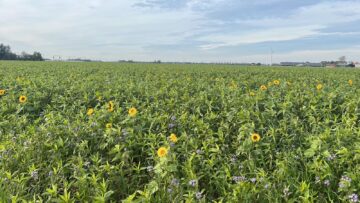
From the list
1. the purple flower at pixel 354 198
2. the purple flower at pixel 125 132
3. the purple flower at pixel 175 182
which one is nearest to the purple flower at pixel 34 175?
the purple flower at pixel 125 132

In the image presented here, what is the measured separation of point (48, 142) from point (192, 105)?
2156 millimetres

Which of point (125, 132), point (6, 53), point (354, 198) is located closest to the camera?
point (354, 198)

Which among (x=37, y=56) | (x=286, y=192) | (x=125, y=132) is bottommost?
(x=286, y=192)

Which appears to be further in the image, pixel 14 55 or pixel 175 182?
pixel 14 55

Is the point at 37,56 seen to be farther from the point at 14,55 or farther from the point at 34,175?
the point at 34,175

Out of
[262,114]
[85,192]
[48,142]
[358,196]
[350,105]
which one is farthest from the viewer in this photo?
[350,105]

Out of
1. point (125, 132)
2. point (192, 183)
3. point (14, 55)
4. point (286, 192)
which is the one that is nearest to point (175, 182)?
point (192, 183)

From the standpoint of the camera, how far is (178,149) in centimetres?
289

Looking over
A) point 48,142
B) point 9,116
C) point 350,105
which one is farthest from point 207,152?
point 9,116

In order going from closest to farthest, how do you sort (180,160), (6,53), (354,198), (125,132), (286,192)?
(354,198) < (286,192) < (180,160) < (125,132) < (6,53)

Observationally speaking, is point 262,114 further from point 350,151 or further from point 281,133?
point 350,151

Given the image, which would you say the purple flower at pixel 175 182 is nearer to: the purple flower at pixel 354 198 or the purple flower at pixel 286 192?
the purple flower at pixel 286 192

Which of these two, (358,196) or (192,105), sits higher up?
(192,105)

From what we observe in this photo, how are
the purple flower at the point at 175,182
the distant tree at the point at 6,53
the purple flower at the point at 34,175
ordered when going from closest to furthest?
the purple flower at the point at 175,182, the purple flower at the point at 34,175, the distant tree at the point at 6,53
